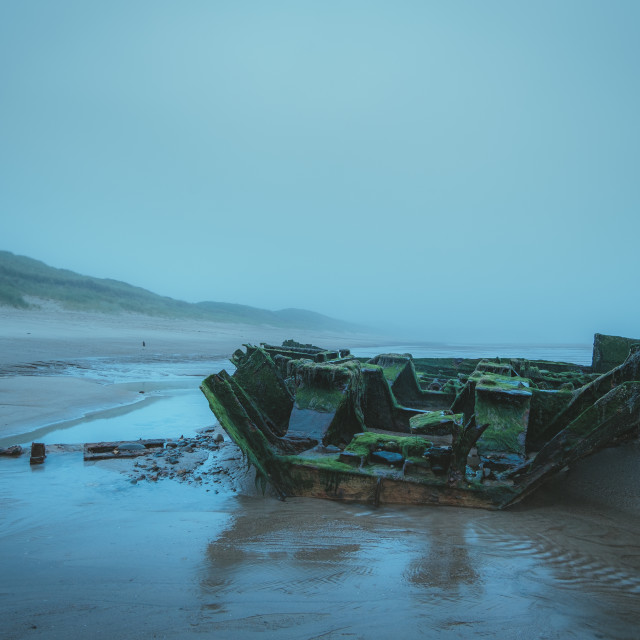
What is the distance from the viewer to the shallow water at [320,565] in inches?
95.5

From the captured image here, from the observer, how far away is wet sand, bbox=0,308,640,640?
2.42 m

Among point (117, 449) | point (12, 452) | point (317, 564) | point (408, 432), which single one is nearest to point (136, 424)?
point (117, 449)

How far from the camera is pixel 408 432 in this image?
666 centimetres

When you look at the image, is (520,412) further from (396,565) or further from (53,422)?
(53,422)

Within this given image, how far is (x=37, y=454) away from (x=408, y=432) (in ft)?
17.3

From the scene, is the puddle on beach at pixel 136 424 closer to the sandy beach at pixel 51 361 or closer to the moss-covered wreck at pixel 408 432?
the sandy beach at pixel 51 361

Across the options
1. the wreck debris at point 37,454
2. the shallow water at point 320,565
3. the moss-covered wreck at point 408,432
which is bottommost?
the wreck debris at point 37,454

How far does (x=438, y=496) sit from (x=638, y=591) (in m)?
1.60

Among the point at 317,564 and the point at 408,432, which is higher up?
the point at 408,432

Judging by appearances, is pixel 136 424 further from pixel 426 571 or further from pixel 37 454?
pixel 426 571

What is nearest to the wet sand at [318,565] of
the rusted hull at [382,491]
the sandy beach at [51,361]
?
the rusted hull at [382,491]

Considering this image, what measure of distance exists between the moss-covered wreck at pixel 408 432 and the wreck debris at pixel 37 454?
9.02 ft

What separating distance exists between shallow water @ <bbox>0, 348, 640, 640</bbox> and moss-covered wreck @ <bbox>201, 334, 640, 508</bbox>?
23 cm

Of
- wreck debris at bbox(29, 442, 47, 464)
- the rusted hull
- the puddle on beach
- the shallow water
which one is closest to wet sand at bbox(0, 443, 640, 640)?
Result: the shallow water
